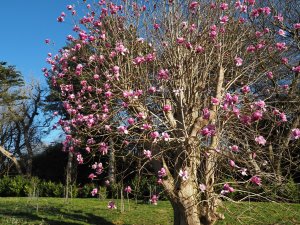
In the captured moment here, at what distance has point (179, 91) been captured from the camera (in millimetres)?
6355

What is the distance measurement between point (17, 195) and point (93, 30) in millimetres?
13838

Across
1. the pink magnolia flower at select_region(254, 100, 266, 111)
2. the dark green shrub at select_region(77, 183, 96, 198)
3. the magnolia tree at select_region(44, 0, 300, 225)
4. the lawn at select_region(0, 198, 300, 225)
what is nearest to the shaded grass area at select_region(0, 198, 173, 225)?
the lawn at select_region(0, 198, 300, 225)

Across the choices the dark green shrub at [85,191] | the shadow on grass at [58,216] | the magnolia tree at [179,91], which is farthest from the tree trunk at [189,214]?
the dark green shrub at [85,191]

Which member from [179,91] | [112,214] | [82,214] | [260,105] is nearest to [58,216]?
[82,214]

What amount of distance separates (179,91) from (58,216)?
5.85 m

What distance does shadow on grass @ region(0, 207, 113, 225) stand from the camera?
970cm

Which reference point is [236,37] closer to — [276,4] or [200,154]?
[200,154]

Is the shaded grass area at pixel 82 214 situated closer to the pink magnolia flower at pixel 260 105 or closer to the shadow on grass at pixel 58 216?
the shadow on grass at pixel 58 216

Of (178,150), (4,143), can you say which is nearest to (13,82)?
(4,143)

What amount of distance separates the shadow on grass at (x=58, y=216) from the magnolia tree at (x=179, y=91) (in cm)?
298

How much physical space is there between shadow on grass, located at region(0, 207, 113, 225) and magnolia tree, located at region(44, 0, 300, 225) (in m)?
2.98

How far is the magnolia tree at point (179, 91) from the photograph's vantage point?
6.23 meters

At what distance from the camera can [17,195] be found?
19188 mm

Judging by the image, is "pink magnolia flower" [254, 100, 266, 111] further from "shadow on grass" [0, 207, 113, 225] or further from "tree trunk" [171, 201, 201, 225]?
"shadow on grass" [0, 207, 113, 225]
